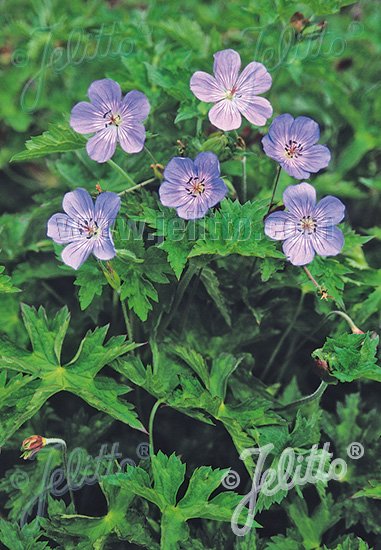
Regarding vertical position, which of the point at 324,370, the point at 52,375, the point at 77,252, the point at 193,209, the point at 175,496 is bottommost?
the point at 175,496

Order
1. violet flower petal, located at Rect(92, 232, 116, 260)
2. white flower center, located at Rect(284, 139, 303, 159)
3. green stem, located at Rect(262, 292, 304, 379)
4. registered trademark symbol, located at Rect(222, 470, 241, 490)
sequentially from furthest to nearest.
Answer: green stem, located at Rect(262, 292, 304, 379)
registered trademark symbol, located at Rect(222, 470, 241, 490)
white flower center, located at Rect(284, 139, 303, 159)
violet flower petal, located at Rect(92, 232, 116, 260)

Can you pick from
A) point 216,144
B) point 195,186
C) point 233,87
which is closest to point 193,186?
point 195,186

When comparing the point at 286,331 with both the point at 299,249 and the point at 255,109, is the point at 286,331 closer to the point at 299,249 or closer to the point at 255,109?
the point at 299,249

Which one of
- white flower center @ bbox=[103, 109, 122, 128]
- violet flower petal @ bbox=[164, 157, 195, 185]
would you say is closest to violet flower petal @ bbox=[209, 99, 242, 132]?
violet flower petal @ bbox=[164, 157, 195, 185]

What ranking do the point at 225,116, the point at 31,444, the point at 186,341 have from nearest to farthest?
the point at 31,444, the point at 225,116, the point at 186,341

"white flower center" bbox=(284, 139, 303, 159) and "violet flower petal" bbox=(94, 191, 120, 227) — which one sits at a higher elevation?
→ "white flower center" bbox=(284, 139, 303, 159)

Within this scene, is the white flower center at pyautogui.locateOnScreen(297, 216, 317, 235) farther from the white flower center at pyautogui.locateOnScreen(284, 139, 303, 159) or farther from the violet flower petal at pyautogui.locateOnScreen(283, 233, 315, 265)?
the white flower center at pyautogui.locateOnScreen(284, 139, 303, 159)

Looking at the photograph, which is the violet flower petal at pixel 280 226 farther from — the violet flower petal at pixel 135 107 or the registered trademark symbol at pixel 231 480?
the registered trademark symbol at pixel 231 480
